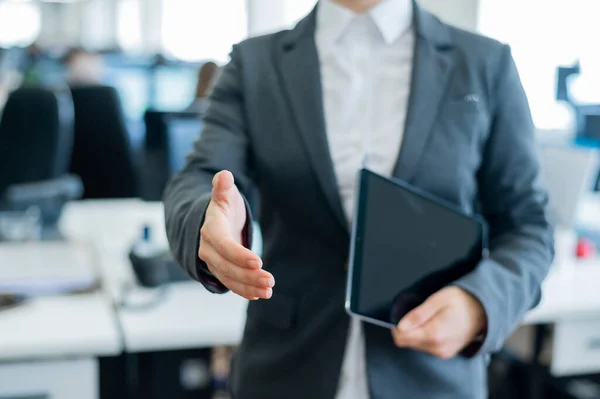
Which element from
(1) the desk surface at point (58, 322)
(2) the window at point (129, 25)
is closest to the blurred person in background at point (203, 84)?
(1) the desk surface at point (58, 322)

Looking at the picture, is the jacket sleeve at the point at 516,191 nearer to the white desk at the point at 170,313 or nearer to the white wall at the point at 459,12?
the white desk at the point at 170,313

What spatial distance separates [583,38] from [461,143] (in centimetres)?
234

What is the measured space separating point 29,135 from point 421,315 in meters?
2.12

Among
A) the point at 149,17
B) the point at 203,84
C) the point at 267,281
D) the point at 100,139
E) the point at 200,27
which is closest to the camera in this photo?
the point at 267,281

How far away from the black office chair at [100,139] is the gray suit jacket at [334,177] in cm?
263

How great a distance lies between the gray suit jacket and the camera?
3.00ft

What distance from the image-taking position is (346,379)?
3.17 feet

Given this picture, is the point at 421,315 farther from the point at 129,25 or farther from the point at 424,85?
the point at 129,25

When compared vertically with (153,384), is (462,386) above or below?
above

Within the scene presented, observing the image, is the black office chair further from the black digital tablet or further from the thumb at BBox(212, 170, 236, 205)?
the thumb at BBox(212, 170, 236, 205)

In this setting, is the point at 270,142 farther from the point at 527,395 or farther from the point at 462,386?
the point at 527,395

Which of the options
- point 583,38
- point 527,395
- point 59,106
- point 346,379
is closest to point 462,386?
point 346,379

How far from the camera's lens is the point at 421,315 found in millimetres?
824

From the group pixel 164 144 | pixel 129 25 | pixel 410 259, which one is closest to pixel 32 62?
pixel 164 144
